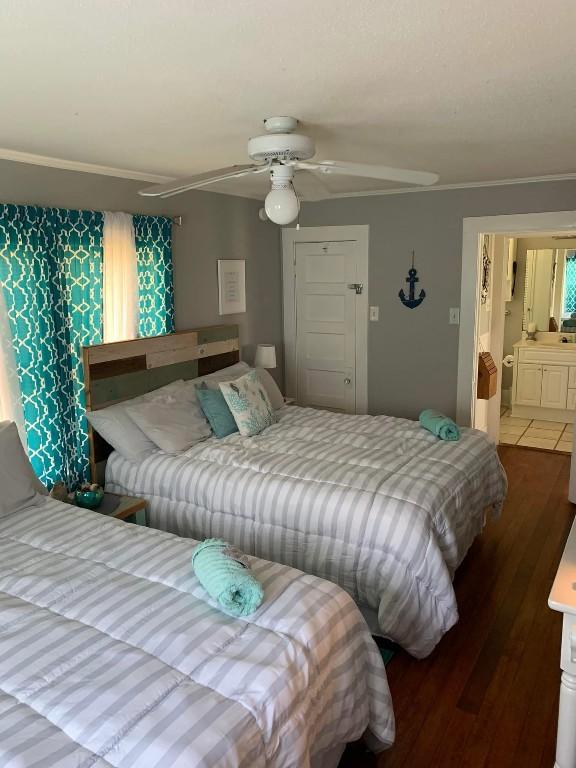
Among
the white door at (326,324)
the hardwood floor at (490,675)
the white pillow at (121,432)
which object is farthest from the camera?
the white door at (326,324)

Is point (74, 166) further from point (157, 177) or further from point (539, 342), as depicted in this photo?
point (539, 342)

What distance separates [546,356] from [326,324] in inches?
106

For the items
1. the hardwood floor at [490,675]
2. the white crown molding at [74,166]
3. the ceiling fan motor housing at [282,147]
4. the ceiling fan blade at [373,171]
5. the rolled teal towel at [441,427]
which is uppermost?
the white crown molding at [74,166]

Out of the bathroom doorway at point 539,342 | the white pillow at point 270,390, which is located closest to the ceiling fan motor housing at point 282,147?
the white pillow at point 270,390

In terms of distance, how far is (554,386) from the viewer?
6410mm

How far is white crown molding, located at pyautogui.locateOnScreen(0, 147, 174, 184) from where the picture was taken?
9.97 feet

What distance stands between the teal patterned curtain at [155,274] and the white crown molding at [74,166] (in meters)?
0.25

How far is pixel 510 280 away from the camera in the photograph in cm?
662

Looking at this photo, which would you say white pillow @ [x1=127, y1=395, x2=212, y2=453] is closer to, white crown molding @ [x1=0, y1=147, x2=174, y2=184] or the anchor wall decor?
white crown molding @ [x1=0, y1=147, x2=174, y2=184]

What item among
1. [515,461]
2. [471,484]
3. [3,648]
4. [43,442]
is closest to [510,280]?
[515,461]

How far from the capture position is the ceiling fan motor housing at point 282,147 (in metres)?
2.34

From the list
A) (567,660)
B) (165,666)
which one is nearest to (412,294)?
(567,660)

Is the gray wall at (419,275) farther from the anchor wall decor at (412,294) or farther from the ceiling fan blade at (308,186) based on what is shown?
the ceiling fan blade at (308,186)

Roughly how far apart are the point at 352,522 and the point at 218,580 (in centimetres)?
102
